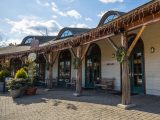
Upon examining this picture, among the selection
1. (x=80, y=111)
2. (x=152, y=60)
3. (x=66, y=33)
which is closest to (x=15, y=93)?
(x=80, y=111)

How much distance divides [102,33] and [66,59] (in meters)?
8.20

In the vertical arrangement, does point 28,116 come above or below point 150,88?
below

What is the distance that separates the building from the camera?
23.4 ft

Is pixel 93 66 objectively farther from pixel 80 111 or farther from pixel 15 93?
pixel 80 111

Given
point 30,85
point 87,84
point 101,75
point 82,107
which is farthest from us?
point 87,84

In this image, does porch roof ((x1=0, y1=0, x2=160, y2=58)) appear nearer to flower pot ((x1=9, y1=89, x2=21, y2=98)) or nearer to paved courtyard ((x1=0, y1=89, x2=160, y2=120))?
paved courtyard ((x1=0, y1=89, x2=160, y2=120))

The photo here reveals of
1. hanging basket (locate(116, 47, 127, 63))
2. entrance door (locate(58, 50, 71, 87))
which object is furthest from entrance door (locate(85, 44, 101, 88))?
hanging basket (locate(116, 47, 127, 63))

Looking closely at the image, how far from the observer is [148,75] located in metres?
9.95

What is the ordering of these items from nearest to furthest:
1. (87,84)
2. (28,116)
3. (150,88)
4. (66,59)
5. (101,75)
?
(28,116)
(150,88)
(101,75)
(87,84)
(66,59)

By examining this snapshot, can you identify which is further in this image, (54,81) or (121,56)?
(54,81)

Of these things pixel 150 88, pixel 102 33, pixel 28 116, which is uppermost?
pixel 102 33

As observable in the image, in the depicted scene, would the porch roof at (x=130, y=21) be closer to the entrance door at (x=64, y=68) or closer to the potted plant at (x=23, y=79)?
the potted plant at (x=23, y=79)

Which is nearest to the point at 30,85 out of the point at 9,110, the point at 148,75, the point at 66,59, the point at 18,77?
the point at 18,77

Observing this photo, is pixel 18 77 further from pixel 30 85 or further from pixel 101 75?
pixel 101 75
